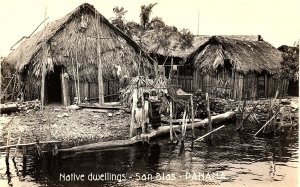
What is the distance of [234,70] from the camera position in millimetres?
23422

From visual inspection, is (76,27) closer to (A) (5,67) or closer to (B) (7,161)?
(A) (5,67)

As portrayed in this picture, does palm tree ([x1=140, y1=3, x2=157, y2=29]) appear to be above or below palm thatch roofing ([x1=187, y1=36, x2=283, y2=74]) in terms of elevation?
above

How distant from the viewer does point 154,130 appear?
46.8ft

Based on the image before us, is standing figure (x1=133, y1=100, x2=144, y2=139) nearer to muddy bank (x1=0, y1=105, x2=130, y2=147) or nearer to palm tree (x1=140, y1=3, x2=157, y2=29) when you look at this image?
muddy bank (x1=0, y1=105, x2=130, y2=147)

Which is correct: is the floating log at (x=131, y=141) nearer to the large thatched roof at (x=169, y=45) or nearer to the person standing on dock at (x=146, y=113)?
the person standing on dock at (x=146, y=113)

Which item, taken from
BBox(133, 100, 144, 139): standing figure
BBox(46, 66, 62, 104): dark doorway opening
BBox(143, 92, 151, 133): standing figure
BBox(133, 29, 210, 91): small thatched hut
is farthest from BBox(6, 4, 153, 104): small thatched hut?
BBox(133, 29, 210, 91): small thatched hut

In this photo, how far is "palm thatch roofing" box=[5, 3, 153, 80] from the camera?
18.3 m

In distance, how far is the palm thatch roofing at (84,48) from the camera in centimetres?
1828

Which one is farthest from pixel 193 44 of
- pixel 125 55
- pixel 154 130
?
pixel 154 130

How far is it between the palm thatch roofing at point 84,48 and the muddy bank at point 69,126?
2.74 metres

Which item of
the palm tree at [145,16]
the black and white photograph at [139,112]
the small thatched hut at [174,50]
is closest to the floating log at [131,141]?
the black and white photograph at [139,112]

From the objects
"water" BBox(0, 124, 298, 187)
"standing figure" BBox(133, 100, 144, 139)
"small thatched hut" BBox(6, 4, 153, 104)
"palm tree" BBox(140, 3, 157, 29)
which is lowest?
"water" BBox(0, 124, 298, 187)

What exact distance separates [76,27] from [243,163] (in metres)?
11.3

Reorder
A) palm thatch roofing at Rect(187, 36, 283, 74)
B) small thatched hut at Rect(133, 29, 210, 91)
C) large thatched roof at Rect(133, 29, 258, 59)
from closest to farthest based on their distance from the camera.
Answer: palm thatch roofing at Rect(187, 36, 283, 74) → small thatched hut at Rect(133, 29, 210, 91) → large thatched roof at Rect(133, 29, 258, 59)
